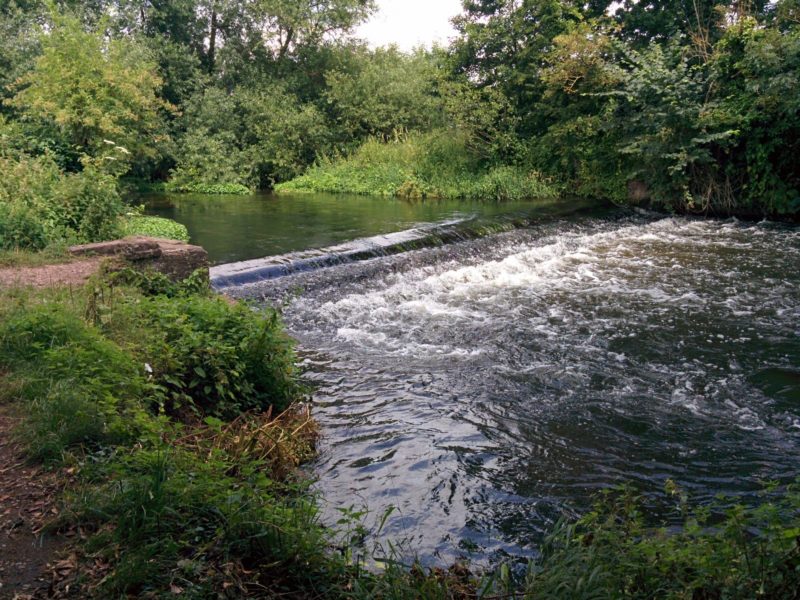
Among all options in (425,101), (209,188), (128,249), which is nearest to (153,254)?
(128,249)

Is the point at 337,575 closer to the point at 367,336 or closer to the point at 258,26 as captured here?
the point at 367,336

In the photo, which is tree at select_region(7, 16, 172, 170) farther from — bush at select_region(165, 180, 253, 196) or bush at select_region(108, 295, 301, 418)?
bush at select_region(108, 295, 301, 418)

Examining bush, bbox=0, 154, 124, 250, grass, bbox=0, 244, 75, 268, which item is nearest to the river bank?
grass, bbox=0, 244, 75, 268

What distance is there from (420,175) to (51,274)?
14713 mm

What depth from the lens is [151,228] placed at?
9109 millimetres

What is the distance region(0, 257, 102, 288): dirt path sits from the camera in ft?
18.0

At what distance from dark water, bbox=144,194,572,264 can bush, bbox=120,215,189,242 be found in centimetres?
65

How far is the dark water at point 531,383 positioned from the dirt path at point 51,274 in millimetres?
2146

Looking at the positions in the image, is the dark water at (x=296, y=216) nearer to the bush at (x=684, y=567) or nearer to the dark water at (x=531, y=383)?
the dark water at (x=531, y=383)

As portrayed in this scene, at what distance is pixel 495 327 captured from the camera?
266 inches

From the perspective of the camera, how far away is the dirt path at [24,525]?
2.22 meters

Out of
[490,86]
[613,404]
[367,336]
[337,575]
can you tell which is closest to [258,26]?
[490,86]

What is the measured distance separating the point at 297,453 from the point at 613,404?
99.6 inches

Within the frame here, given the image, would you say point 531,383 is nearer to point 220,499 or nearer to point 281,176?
point 220,499
